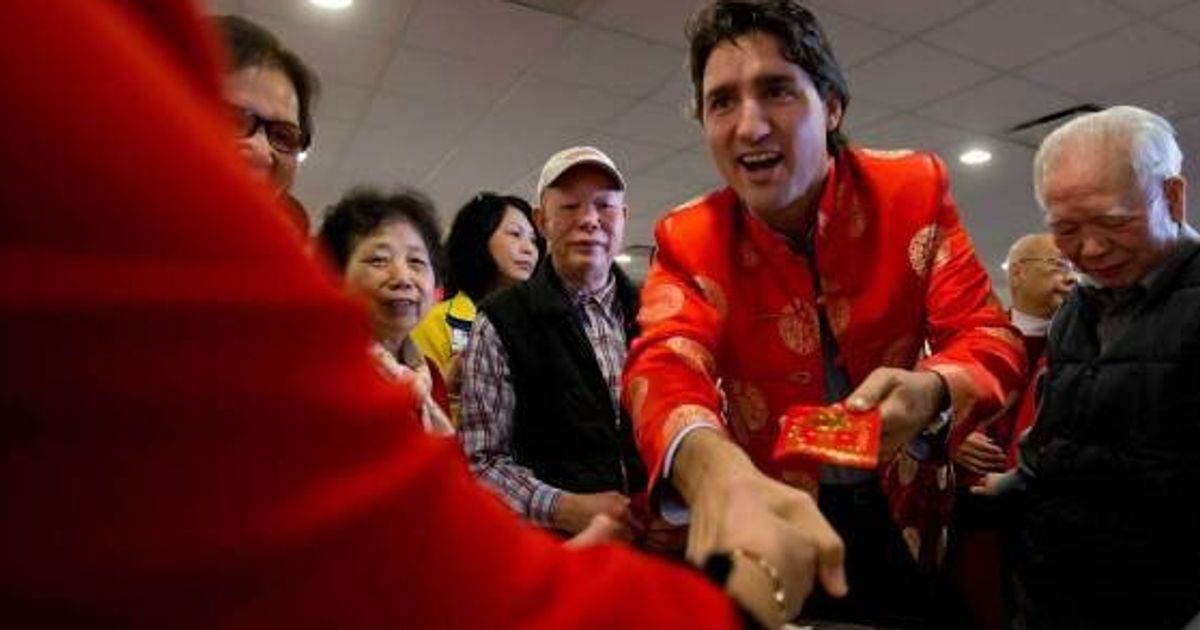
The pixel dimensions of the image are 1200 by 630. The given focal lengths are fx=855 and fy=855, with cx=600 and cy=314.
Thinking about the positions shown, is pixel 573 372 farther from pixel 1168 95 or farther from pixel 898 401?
pixel 1168 95

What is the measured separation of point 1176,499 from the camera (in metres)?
1.19

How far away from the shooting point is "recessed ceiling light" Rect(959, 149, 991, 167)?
548cm

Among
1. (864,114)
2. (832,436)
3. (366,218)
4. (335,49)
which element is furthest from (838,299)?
(864,114)

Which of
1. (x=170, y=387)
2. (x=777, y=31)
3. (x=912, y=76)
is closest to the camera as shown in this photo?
(x=170, y=387)

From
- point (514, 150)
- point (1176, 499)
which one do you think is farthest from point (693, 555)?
point (514, 150)

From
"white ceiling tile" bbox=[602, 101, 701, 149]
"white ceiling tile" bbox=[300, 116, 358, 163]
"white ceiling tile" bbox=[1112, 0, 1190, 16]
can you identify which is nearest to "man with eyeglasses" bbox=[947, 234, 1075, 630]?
"white ceiling tile" bbox=[1112, 0, 1190, 16]

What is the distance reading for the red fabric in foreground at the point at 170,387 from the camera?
7.7 inches

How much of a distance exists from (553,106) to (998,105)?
2409 mm

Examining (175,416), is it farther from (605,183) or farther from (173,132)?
(605,183)

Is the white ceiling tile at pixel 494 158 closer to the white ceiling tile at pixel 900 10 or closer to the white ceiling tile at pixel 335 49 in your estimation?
the white ceiling tile at pixel 335 49

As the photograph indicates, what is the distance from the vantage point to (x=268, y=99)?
1173 mm

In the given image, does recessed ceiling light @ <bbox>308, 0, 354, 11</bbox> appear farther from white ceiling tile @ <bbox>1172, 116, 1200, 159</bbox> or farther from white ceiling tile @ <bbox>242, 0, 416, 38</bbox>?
white ceiling tile @ <bbox>1172, 116, 1200, 159</bbox>

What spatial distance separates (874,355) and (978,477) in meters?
0.87

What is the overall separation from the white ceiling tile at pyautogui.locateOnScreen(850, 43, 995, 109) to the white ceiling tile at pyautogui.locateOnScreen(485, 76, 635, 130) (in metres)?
1.21
